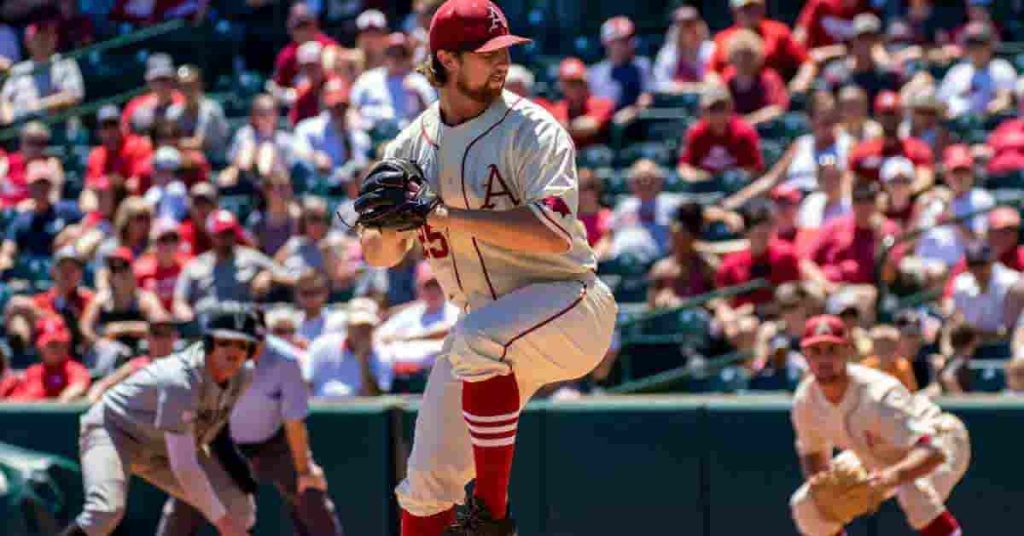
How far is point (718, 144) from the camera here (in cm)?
1270

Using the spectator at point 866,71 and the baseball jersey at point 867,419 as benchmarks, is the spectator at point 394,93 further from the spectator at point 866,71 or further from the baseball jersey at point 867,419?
the baseball jersey at point 867,419

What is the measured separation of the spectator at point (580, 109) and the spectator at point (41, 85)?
395cm

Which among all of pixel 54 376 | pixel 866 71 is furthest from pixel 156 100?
pixel 866 71

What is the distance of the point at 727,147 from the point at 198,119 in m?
3.77

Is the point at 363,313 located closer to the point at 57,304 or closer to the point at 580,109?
the point at 57,304

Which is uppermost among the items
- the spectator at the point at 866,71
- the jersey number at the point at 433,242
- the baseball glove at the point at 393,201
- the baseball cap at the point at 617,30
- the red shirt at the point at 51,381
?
the baseball glove at the point at 393,201

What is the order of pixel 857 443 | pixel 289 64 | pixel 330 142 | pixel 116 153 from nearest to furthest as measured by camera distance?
1. pixel 857 443
2. pixel 330 142
3. pixel 116 153
4. pixel 289 64

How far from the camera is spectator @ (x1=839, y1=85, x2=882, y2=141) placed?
12352 millimetres

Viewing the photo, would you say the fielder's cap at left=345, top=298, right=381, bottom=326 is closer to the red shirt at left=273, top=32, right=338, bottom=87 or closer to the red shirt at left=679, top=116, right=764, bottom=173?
the red shirt at left=679, top=116, right=764, bottom=173

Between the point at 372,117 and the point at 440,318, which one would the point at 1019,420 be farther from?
the point at 372,117

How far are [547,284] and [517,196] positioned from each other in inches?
10.9

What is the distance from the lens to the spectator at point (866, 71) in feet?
42.3

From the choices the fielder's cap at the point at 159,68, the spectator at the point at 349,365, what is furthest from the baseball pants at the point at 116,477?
the fielder's cap at the point at 159,68

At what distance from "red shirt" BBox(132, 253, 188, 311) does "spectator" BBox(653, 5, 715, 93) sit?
134 inches
